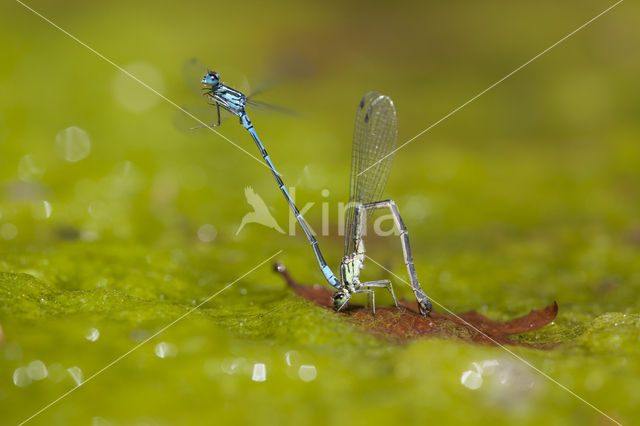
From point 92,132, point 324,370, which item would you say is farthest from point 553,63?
point 324,370

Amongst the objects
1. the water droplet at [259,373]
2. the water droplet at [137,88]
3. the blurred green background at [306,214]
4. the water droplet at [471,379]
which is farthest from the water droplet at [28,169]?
the water droplet at [471,379]

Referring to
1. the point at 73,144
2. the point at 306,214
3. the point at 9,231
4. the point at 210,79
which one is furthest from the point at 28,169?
the point at 306,214

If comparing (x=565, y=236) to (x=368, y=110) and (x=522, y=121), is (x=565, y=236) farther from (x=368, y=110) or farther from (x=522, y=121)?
(x=522, y=121)

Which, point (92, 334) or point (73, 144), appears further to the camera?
point (73, 144)

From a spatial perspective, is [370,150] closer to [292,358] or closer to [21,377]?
[292,358]

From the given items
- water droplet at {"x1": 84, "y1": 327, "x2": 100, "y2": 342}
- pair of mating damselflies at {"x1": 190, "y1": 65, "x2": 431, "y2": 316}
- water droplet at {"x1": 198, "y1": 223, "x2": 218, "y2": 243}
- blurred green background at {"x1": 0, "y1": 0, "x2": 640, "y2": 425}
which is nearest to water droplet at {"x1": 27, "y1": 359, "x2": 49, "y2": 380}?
blurred green background at {"x1": 0, "y1": 0, "x2": 640, "y2": 425}
